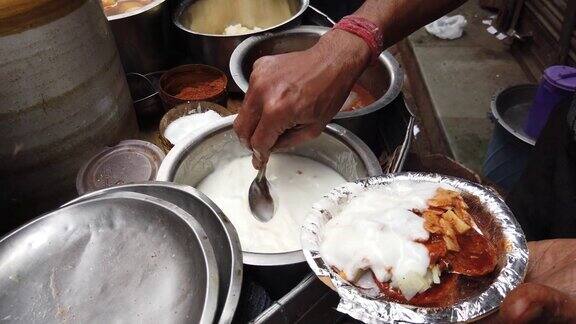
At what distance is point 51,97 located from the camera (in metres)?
1.45

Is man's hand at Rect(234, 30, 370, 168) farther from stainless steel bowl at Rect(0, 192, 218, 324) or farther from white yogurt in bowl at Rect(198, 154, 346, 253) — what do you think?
stainless steel bowl at Rect(0, 192, 218, 324)

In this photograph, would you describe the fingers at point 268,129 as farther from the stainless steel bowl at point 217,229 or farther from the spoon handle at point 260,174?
the stainless steel bowl at point 217,229

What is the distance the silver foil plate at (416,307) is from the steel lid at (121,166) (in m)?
0.67

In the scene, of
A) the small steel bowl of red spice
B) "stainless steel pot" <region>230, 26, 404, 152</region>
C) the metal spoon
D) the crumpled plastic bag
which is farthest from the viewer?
the crumpled plastic bag

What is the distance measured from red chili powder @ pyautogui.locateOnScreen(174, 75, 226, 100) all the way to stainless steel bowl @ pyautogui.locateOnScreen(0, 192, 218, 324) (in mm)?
955

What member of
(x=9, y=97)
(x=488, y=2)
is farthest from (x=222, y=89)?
(x=488, y=2)

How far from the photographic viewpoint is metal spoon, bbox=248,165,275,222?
5.50 ft

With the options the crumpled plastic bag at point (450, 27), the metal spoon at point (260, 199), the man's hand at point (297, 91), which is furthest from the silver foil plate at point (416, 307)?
the crumpled plastic bag at point (450, 27)

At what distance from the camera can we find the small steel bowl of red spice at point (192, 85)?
1.97 m

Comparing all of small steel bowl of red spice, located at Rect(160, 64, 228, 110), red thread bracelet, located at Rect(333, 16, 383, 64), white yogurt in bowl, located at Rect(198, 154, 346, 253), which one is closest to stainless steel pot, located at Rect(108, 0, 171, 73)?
small steel bowl of red spice, located at Rect(160, 64, 228, 110)

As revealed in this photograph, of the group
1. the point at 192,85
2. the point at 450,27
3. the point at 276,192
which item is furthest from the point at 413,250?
the point at 450,27

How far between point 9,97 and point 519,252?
158 cm

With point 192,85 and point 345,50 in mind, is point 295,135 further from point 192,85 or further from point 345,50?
point 192,85

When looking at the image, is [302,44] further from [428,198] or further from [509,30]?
[509,30]
